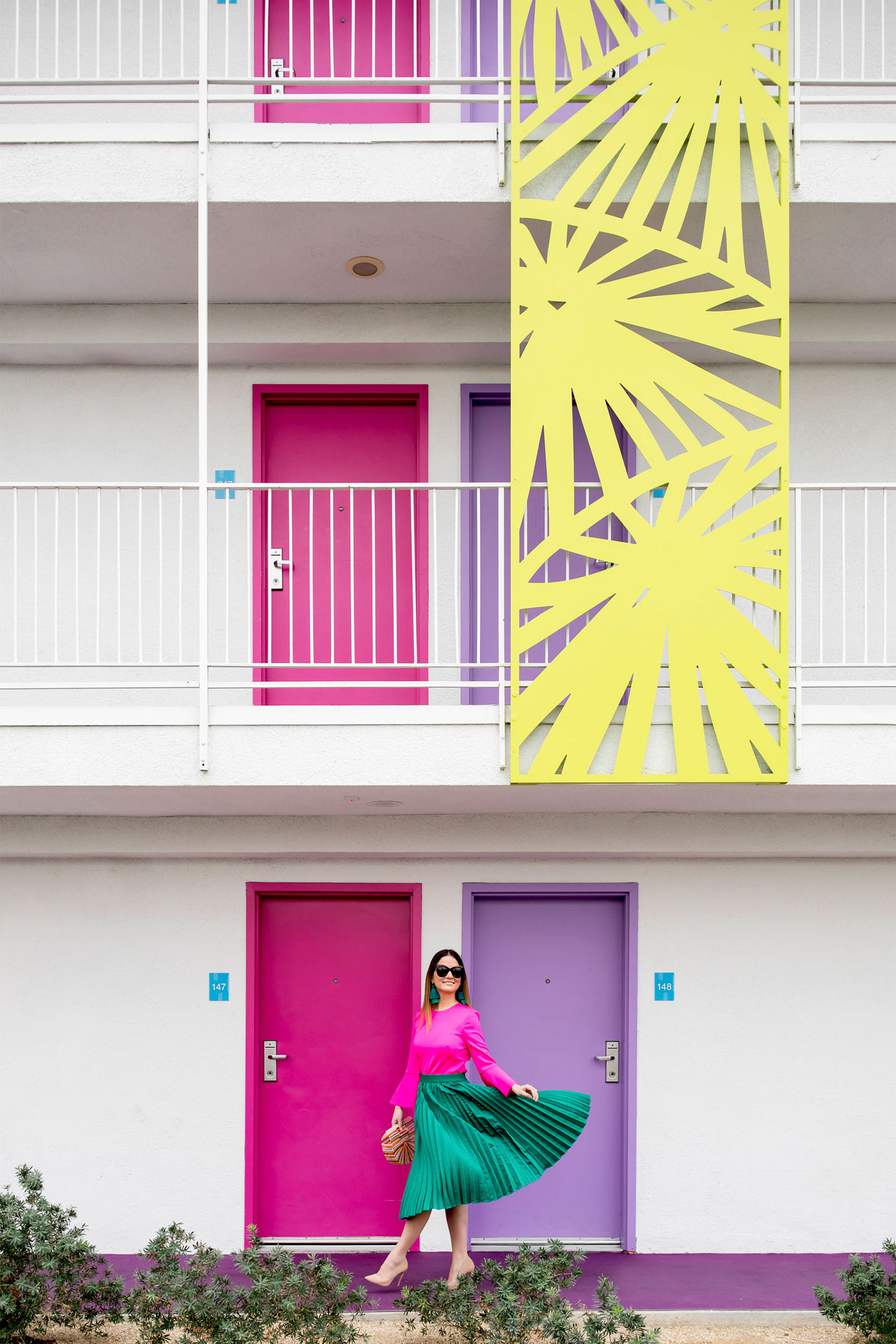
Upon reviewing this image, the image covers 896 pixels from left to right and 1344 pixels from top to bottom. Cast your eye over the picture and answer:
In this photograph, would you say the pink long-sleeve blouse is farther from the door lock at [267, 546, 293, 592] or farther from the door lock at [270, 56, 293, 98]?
the door lock at [270, 56, 293, 98]

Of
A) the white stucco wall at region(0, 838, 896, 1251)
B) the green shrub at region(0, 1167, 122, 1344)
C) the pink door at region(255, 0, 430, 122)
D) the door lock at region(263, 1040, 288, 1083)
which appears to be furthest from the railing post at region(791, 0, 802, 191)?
the green shrub at region(0, 1167, 122, 1344)

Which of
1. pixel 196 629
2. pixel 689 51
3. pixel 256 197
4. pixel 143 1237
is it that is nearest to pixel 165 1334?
pixel 143 1237

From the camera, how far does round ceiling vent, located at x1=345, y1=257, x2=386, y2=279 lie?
6430 millimetres

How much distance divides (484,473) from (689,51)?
2848mm

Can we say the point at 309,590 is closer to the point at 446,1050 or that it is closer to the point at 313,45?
the point at 446,1050

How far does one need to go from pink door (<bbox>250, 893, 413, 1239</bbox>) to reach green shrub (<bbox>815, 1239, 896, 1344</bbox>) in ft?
9.29

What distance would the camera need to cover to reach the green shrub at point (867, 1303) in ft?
15.8

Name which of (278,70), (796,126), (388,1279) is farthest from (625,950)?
(278,70)

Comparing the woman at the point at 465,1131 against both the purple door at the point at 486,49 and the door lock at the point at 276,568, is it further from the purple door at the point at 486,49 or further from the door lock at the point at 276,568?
the purple door at the point at 486,49

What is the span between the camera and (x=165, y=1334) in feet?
16.3

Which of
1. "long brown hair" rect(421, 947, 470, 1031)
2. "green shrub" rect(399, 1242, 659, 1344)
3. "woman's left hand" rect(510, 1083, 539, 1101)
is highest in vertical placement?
"long brown hair" rect(421, 947, 470, 1031)

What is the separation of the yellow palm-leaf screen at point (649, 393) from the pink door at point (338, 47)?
1553 mm

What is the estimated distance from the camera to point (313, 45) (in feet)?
23.1

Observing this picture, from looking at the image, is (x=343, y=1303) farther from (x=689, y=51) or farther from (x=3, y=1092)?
(x=689, y=51)
